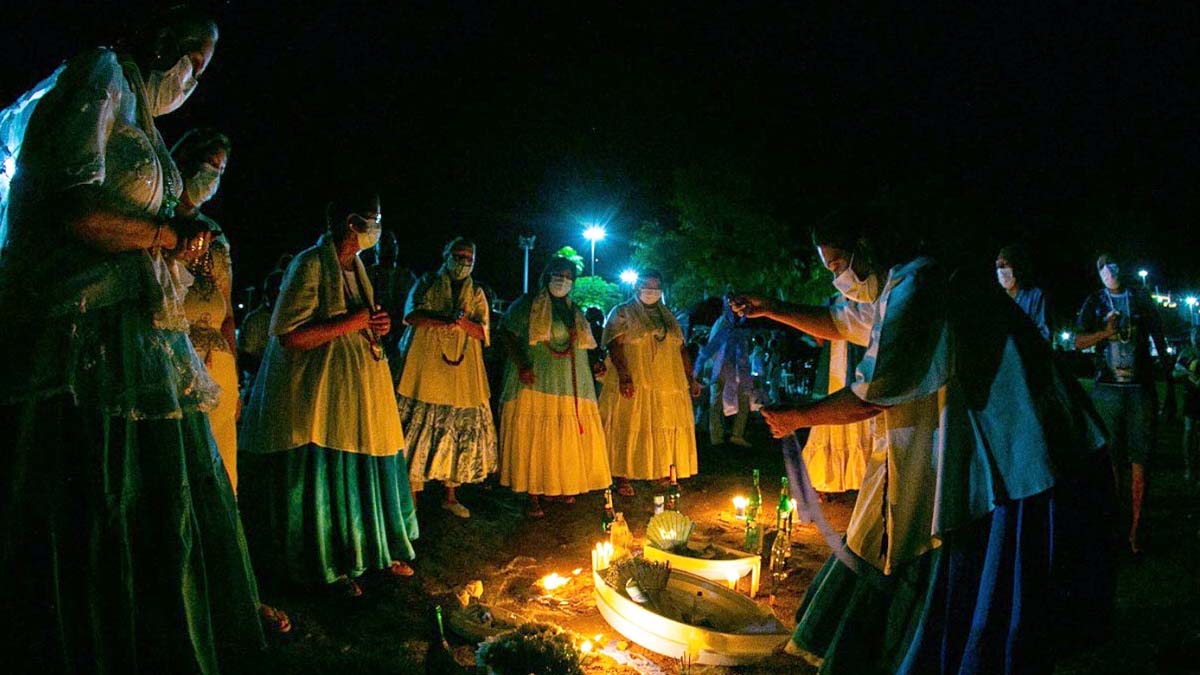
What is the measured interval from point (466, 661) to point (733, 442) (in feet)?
27.7

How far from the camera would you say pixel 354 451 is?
4418mm

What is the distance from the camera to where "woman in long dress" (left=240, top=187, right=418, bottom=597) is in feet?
14.2

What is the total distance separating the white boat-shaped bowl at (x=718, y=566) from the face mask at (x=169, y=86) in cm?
367

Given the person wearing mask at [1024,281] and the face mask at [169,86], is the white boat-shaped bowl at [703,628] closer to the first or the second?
the face mask at [169,86]

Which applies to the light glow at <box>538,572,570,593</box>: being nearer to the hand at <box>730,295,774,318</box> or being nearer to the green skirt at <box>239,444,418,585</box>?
the green skirt at <box>239,444,418,585</box>

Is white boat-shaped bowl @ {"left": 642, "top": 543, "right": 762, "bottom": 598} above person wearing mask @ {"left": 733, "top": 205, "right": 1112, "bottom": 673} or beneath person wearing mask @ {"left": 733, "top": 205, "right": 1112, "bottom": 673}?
beneath

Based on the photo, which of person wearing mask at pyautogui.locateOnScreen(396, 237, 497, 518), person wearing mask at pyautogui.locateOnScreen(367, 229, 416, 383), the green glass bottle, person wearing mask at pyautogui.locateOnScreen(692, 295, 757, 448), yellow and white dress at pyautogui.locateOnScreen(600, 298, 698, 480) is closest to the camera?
the green glass bottle

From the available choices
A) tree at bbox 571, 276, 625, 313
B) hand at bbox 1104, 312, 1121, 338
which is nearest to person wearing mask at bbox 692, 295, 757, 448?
hand at bbox 1104, 312, 1121, 338

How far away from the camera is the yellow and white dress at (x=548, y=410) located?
22.9 ft

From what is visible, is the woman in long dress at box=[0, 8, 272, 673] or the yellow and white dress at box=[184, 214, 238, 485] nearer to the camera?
the woman in long dress at box=[0, 8, 272, 673]

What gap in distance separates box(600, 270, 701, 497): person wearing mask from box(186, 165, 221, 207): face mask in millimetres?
4760

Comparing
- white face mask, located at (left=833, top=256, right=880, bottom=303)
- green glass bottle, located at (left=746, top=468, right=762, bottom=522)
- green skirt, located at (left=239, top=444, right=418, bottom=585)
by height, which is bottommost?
green glass bottle, located at (left=746, top=468, right=762, bottom=522)

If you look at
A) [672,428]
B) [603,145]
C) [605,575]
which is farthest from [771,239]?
[605,575]

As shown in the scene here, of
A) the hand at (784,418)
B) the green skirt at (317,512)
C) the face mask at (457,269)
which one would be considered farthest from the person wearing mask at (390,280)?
the hand at (784,418)
